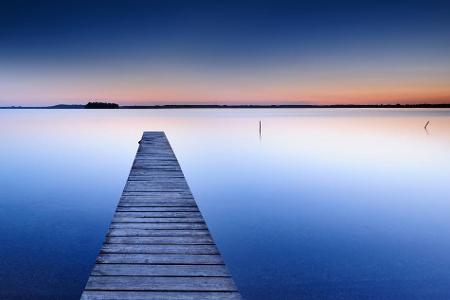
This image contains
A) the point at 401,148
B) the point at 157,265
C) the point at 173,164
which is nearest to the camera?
the point at 157,265

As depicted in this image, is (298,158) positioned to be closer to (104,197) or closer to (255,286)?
(104,197)

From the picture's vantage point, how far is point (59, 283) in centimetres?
482

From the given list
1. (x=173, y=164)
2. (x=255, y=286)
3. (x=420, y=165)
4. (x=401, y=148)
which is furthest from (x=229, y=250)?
(x=401, y=148)

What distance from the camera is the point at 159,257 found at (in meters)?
3.61

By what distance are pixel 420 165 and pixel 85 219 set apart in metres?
14.7

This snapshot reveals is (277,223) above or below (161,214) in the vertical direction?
below

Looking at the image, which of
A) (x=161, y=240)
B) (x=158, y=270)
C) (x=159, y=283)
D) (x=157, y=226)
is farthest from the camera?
(x=157, y=226)

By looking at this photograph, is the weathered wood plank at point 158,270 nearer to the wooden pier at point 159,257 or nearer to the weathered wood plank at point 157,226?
the wooden pier at point 159,257

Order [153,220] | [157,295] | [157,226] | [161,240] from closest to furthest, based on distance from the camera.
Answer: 1. [157,295]
2. [161,240]
3. [157,226]
4. [153,220]

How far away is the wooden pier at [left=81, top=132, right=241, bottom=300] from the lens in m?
2.96

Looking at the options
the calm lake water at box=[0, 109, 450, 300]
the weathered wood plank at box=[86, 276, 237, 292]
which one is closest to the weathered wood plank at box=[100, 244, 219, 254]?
the weathered wood plank at box=[86, 276, 237, 292]

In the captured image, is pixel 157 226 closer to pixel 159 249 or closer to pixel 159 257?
pixel 159 249

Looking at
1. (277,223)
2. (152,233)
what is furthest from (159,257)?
(277,223)

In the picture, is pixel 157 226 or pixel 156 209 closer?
pixel 157 226
